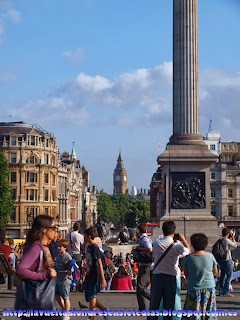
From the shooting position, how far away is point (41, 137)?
92.4 meters

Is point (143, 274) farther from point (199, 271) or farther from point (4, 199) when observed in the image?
point (4, 199)

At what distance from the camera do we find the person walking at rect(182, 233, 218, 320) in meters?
10.5

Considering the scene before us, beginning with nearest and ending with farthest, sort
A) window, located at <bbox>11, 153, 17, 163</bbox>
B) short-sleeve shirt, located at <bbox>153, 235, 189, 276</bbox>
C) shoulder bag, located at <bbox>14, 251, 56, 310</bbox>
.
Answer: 1. shoulder bag, located at <bbox>14, 251, 56, 310</bbox>
2. short-sleeve shirt, located at <bbox>153, 235, 189, 276</bbox>
3. window, located at <bbox>11, 153, 17, 163</bbox>

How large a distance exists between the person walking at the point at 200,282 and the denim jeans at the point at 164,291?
604mm

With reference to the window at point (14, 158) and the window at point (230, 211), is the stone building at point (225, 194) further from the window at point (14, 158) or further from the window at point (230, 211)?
the window at point (14, 158)

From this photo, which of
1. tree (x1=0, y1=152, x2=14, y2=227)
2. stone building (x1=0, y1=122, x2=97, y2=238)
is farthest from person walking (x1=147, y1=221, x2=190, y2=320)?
stone building (x1=0, y1=122, x2=97, y2=238)

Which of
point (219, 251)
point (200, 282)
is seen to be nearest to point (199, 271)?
point (200, 282)

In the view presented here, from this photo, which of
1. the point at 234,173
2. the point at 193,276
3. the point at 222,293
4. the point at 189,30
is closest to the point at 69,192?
the point at 234,173

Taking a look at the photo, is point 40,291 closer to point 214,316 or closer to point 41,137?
point 214,316

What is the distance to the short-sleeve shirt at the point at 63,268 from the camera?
14.3 m

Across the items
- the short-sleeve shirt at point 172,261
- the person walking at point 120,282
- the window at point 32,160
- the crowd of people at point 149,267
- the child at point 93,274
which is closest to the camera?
the crowd of people at point 149,267

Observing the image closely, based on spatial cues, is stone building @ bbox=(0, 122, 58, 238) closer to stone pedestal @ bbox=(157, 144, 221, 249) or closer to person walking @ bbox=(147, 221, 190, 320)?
stone pedestal @ bbox=(157, 144, 221, 249)

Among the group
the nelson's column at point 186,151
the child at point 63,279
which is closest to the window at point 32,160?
the nelson's column at point 186,151

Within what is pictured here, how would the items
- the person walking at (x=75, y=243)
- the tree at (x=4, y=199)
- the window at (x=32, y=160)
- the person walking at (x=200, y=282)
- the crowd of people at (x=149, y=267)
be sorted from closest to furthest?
1. the crowd of people at (x=149, y=267)
2. the person walking at (x=200, y=282)
3. the person walking at (x=75, y=243)
4. the tree at (x=4, y=199)
5. the window at (x=32, y=160)
